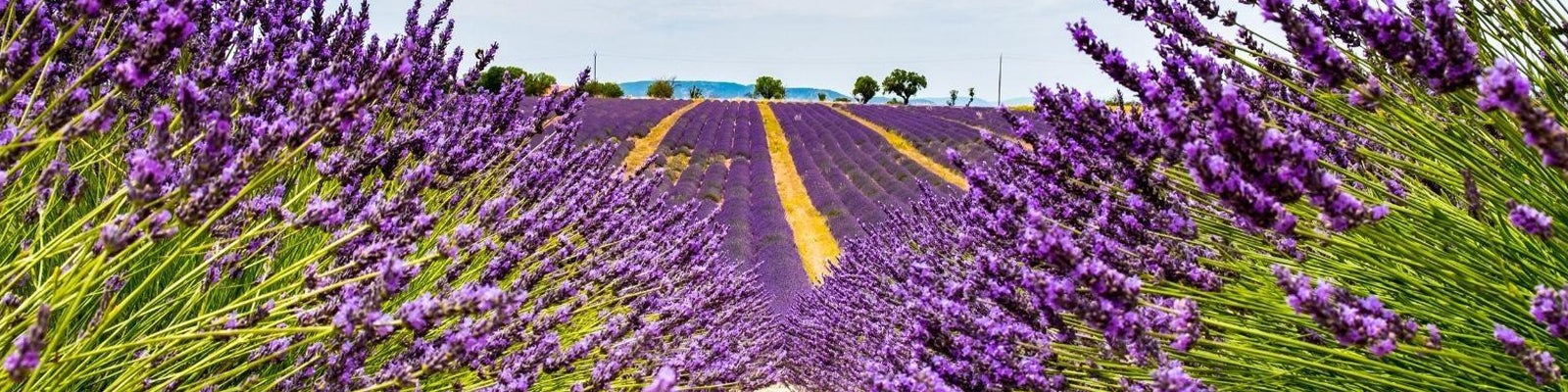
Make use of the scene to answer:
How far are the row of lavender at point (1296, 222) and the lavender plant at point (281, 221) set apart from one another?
2.26ft

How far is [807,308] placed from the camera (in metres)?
7.06

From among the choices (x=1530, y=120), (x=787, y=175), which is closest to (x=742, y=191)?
(x=787, y=175)

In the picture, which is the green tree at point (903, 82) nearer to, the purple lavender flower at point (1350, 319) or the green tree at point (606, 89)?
the green tree at point (606, 89)

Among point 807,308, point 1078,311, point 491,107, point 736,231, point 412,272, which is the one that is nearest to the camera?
point 1078,311

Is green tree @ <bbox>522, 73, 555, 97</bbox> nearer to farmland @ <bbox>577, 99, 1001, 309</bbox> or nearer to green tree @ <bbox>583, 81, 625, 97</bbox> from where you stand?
green tree @ <bbox>583, 81, 625, 97</bbox>

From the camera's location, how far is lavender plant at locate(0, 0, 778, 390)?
48.0 inches

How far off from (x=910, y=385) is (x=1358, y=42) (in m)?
1.15

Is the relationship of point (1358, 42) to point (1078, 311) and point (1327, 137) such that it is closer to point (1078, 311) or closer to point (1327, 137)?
point (1327, 137)

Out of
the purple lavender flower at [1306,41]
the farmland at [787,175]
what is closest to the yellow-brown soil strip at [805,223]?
the farmland at [787,175]

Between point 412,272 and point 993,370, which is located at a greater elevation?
point 412,272

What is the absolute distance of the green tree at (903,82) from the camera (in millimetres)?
76812

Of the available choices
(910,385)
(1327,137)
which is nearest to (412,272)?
(910,385)

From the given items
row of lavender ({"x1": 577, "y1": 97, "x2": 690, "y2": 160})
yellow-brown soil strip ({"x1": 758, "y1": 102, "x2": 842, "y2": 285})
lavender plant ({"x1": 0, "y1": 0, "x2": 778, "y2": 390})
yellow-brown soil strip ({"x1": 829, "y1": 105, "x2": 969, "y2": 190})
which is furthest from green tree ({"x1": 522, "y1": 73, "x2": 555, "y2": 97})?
lavender plant ({"x1": 0, "y1": 0, "x2": 778, "y2": 390})

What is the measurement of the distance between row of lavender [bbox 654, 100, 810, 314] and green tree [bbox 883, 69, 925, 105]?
4782 centimetres
